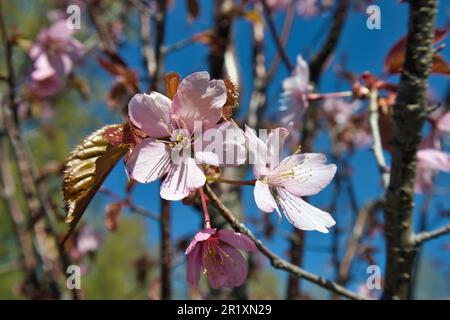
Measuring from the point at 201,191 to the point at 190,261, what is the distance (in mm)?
94

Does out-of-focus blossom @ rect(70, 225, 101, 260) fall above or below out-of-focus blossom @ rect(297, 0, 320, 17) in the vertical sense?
below

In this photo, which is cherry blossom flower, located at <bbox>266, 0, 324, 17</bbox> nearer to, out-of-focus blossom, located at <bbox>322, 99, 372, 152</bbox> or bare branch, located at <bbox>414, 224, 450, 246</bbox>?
out-of-focus blossom, located at <bbox>322, 99, 372, 152</bbox>

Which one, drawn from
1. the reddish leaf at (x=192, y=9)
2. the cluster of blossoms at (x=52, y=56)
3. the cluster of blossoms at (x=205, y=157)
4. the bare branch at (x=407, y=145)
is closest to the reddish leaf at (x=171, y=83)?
the cluster of blossoms at (x=205, y=157)

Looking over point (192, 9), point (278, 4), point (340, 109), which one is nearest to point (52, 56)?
point (192, 9)

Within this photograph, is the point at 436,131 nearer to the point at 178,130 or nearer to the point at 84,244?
the point at 178,130

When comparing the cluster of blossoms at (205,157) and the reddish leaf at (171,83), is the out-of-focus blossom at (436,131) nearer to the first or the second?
the cluster of blossoms at (205,157)

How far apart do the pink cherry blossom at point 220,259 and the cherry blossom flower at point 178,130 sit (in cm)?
8

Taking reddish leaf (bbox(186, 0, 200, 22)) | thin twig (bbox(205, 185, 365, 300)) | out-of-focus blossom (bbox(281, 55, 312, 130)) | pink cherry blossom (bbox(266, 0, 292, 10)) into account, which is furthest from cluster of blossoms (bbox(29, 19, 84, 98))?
pink cherry blossom (bbox(266, 0, 292, 10))

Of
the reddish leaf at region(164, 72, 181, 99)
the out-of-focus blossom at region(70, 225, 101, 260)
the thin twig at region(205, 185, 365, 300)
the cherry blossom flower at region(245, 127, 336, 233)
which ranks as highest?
the reddish leaf at region(164, 72, 181, 99)

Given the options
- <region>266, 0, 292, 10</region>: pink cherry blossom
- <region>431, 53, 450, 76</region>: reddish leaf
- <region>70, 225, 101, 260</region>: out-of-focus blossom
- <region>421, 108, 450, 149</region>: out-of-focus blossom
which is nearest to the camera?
<region>431, 53, 450, 76</region>: reddish leaf

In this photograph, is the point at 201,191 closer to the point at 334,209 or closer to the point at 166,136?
the point at 166,136

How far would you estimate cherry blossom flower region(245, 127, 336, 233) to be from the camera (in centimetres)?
55

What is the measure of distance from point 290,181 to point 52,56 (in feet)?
4.05

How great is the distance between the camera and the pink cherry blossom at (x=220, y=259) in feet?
1.88
